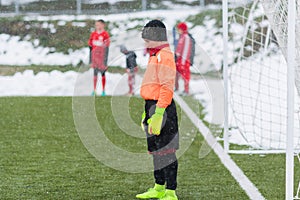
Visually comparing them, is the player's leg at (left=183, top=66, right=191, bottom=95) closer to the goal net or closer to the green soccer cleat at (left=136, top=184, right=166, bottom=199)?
the goal net

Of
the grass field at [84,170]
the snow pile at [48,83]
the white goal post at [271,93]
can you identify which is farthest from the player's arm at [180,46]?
the grass field at [84,170]

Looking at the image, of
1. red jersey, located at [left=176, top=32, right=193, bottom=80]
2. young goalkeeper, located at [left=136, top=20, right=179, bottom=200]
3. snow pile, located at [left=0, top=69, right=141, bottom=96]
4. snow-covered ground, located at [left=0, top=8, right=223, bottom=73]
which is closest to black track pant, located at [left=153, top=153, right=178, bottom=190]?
young goalkeeper, located at [left=136, top=20, right=179, bottom=200]

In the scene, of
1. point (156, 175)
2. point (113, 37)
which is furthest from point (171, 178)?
point (113, 37)

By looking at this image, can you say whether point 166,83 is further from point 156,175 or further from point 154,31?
point 156,175

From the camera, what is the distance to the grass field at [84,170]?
22.0 ft

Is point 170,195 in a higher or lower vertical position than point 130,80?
lower

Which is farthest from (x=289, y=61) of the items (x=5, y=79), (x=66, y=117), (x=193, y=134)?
(x=5, y=79)

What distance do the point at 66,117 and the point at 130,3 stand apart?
13.6 metres

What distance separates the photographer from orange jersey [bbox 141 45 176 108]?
5.99m

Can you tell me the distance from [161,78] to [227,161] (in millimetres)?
2438

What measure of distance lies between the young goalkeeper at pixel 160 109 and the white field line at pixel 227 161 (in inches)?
32.1

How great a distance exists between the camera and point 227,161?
26.8ft

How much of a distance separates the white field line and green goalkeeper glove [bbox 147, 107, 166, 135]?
114 cm

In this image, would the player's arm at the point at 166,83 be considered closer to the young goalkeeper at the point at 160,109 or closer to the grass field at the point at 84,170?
the young goalkeeper at the point at 160,109
